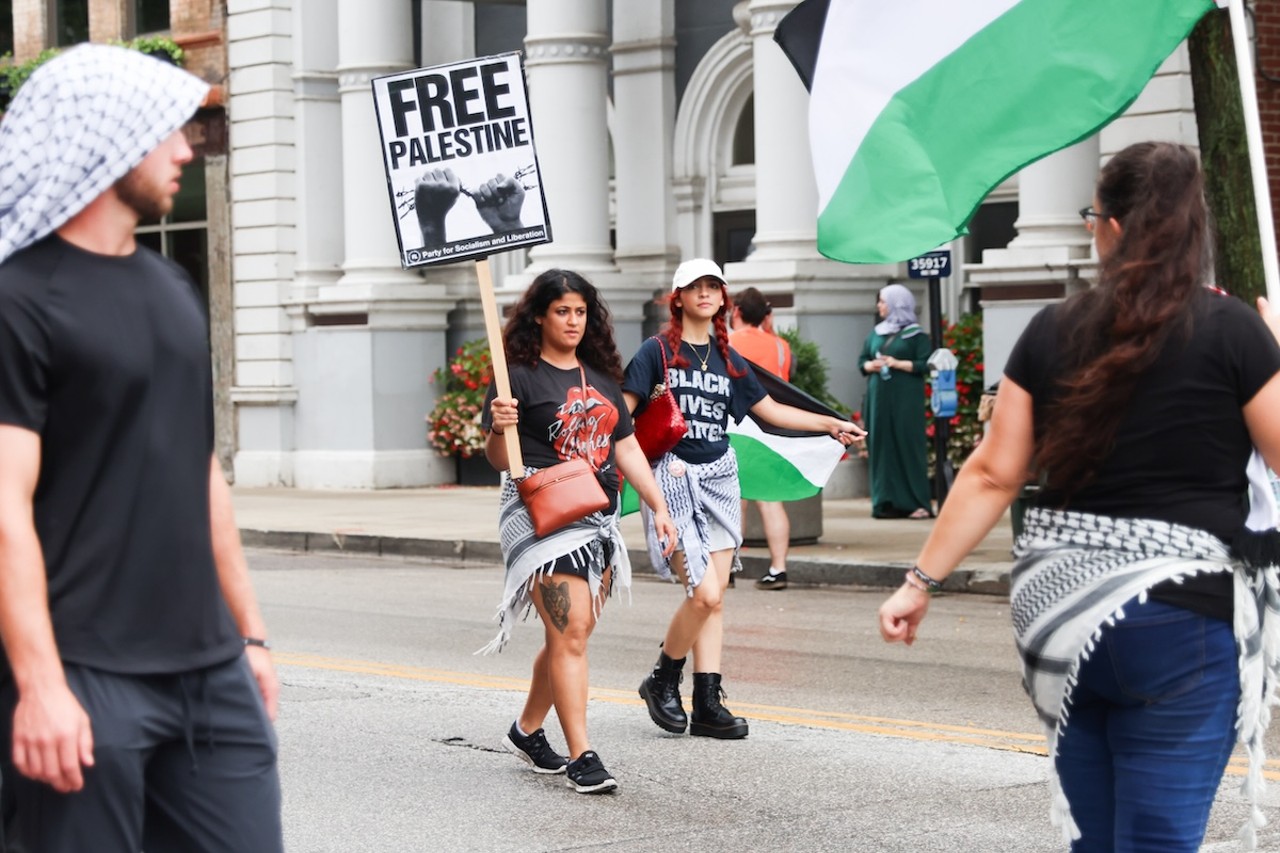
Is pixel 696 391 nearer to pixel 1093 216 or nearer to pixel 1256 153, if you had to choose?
pixel 1256 153

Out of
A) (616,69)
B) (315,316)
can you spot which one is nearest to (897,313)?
(616,69)

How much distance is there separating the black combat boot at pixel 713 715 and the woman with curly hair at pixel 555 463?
0.78 m

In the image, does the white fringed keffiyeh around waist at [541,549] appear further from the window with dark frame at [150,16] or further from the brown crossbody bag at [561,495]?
the window with dark frame at [150,16]

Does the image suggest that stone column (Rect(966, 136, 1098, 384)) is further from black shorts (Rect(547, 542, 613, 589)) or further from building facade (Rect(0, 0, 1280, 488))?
black shorts (Rect(547, 542, 613, 589))

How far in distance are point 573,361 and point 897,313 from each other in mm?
10221

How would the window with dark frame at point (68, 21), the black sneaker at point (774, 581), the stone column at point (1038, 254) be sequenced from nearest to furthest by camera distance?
1. the black sneaker at point (774, 581)
2. the stone column at point (1038, 254)
3. the window with dark frame at point (68, 21)

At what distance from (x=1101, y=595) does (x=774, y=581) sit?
33.3 ft

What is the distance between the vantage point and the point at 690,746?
825 cm

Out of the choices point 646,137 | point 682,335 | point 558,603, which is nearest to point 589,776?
point 558,603

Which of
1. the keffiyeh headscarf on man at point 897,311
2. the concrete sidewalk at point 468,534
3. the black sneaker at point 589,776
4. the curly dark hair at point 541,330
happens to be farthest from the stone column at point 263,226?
the black sneaker at point 589,776

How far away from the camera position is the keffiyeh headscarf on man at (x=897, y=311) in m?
17.7

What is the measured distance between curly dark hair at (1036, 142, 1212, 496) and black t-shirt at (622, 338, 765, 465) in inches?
170

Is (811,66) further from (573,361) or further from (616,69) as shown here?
(616,69)

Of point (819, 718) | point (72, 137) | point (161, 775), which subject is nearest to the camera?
point (72, 137)
